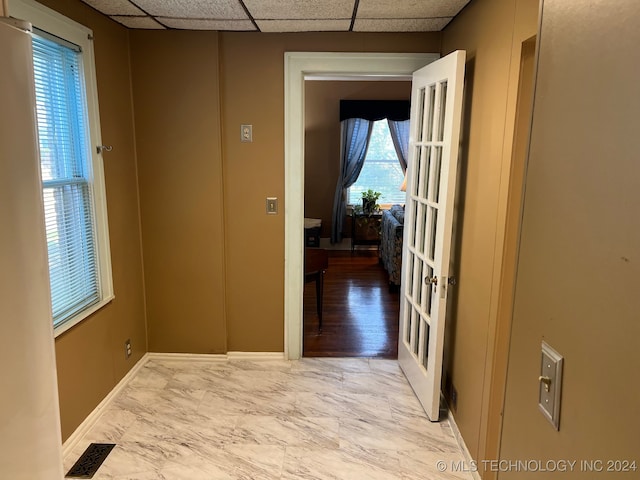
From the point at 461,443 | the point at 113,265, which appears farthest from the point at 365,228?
the point at 461,443

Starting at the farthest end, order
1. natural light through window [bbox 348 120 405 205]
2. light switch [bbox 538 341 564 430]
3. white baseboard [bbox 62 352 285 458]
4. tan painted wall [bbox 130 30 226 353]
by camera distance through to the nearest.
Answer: natural light through window [bbox 348 120 405 205] → tan painted wall [bbox 130 30 226 353] → white baseboard [bbox 62 352 285 458] → light switch [bbox 538 341 564 430]

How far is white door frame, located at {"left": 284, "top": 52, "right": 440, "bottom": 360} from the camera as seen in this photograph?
10.00 feet

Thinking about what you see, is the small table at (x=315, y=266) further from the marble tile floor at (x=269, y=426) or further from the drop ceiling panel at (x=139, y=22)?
the drop ceiling panel at (x=139, y=22)

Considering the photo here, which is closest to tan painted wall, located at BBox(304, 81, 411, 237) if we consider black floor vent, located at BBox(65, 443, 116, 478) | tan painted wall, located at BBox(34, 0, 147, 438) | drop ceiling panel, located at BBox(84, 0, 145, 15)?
tan painted wall, located at BBox(34, 0, 147, 438)

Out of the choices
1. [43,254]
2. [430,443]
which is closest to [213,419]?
[430,443]

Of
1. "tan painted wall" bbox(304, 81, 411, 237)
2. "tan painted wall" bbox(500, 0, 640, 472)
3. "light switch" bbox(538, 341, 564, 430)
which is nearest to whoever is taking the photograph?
"tan painted wall" bbox(500, 0, 640, 472)

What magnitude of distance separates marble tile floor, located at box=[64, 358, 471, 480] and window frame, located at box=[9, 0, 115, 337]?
2.26 feet

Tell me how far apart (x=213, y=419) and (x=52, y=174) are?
1.62 metres

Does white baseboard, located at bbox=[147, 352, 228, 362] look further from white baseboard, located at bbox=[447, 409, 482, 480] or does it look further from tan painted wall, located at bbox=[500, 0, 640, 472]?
tan painted wall, located at bbox=[500, 0, 640, 472]

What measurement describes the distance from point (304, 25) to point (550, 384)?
103 inches

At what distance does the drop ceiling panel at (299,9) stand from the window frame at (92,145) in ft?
2.97

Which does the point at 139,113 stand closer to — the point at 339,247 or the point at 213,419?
the point at 213,419

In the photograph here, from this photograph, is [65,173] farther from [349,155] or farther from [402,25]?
[349,155]

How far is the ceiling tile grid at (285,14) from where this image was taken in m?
2.41
